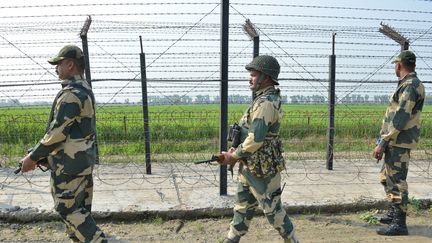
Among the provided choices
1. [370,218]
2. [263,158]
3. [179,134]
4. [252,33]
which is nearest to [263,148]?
[263,158]

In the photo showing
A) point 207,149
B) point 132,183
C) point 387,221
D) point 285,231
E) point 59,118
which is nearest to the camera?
point 59,118

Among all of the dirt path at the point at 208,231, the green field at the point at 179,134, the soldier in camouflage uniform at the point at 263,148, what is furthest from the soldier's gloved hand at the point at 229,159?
the green field at the point at 179,134

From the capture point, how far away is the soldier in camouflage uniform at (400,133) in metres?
4.06

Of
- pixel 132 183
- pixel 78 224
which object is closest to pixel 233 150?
pixel 78 224

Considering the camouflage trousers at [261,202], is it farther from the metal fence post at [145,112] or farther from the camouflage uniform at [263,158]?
the metal fence post at [145,112]

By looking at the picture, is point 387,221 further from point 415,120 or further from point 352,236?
point 415,120

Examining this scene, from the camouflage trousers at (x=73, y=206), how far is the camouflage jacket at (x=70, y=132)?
0.08m

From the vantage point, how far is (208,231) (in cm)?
432

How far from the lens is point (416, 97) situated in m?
4.08

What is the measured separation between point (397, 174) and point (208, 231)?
2.08m

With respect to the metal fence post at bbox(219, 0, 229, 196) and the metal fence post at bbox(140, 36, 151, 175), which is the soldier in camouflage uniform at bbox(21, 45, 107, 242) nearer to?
the metal fence post at bbox(219, 0, 229, 196)

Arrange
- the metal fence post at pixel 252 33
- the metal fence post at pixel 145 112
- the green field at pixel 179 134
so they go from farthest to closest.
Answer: the green field at pixel 179 134 < the metal fence post at pixel 145 112 < the metal fence post at pixel 252 33

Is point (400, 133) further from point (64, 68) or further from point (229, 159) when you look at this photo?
point (64, 68)

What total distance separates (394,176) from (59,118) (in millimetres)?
3349
